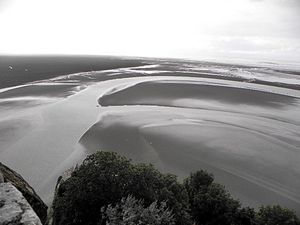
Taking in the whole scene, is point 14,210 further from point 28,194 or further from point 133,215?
point 133,215

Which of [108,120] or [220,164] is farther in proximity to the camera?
[108,120]

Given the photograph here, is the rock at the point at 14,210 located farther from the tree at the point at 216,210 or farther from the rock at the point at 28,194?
the tree at the point at 216,210

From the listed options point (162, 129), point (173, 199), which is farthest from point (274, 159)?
point (173, 199)

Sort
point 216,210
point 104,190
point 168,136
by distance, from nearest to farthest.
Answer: point 104,190 → point 216,210 → point 168,136

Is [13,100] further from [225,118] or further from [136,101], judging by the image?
[225,118]

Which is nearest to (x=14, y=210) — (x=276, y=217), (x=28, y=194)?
(x=28, y=194)

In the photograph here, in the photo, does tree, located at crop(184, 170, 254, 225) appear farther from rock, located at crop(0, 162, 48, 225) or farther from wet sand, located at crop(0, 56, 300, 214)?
rock, located at crop(0, 162, 48, 225)
